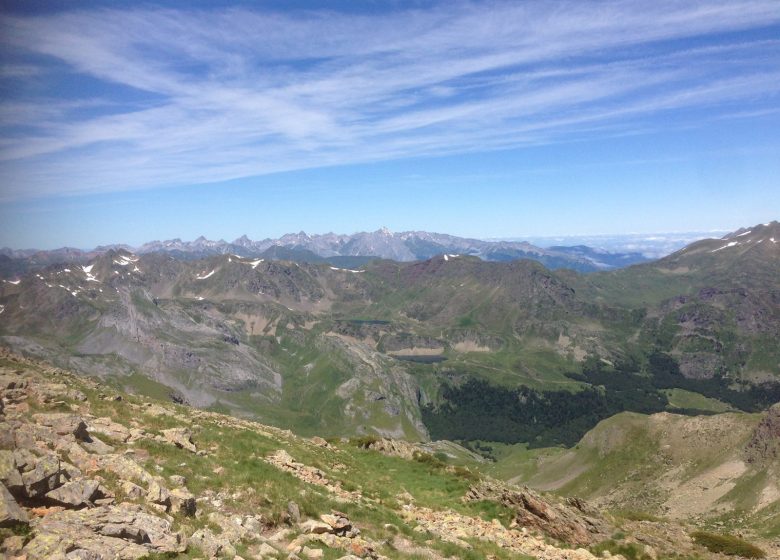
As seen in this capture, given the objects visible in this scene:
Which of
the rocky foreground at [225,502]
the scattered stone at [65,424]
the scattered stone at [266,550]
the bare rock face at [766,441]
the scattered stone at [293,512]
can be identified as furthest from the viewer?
the bare rock face at [766,441]

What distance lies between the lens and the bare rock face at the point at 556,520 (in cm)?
3103

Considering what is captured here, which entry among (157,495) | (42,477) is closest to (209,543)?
(157,495)

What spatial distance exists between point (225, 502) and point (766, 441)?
132 metres

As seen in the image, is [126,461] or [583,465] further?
[583,465]

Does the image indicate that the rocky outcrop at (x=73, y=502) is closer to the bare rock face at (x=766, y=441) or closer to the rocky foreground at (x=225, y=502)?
the rocky foreground at (x=225, y=502)

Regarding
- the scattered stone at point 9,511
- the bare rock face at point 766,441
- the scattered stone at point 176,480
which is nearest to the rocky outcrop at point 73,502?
the scattered stone at point 9,511

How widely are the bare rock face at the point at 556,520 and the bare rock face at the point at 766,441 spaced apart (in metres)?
101

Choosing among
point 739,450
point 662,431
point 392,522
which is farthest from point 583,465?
point 392,522

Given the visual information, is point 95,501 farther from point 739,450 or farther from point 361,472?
point 739,450

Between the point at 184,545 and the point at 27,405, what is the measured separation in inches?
692

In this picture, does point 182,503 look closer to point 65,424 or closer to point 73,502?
point 73,502

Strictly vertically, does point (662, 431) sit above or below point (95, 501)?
below

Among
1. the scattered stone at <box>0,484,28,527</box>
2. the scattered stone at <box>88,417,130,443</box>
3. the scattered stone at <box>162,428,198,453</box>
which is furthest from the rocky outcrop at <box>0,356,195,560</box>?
the scattered stone at <box>162,428,198,453</box>

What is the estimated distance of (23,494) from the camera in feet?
47.1
